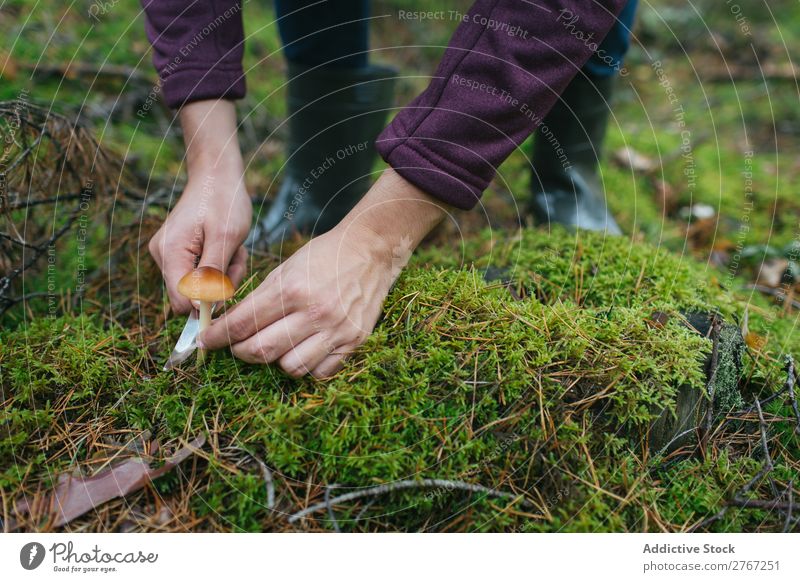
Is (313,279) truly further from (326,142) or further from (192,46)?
(326,142)

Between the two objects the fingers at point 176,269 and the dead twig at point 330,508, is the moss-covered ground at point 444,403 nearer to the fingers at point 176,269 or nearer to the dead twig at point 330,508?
the dead twig at point 330,508

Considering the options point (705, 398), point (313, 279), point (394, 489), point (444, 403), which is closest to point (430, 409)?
point (444, 403)

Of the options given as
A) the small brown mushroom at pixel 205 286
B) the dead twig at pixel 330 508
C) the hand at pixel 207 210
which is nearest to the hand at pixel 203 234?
the hand at pixel 207 210

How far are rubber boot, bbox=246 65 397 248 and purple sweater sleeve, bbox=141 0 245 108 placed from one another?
748mm

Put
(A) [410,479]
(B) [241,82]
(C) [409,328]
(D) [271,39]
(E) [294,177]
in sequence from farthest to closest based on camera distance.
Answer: (D) [271,39] → (E) [294,177] → (B) [241,82] → (C) [409,328] → (A) [410,479]

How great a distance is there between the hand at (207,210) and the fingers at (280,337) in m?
0.34

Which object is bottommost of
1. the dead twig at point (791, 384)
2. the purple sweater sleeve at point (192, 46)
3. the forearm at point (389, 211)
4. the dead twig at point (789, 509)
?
the dead twig at point (789, 509)

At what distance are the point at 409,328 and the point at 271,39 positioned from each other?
13.1 feet

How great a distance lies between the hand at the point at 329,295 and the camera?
1.47 meters

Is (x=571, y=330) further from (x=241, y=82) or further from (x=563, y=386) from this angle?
(x=241, y=82)

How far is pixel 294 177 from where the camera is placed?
2840mm

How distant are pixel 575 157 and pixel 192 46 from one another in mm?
1881

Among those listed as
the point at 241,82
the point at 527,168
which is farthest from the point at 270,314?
the point at 527,168

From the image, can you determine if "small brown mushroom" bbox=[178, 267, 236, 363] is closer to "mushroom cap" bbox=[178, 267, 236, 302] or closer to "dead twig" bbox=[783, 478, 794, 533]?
"mushroom cap" bbox=[178, 267, 236, 302]
